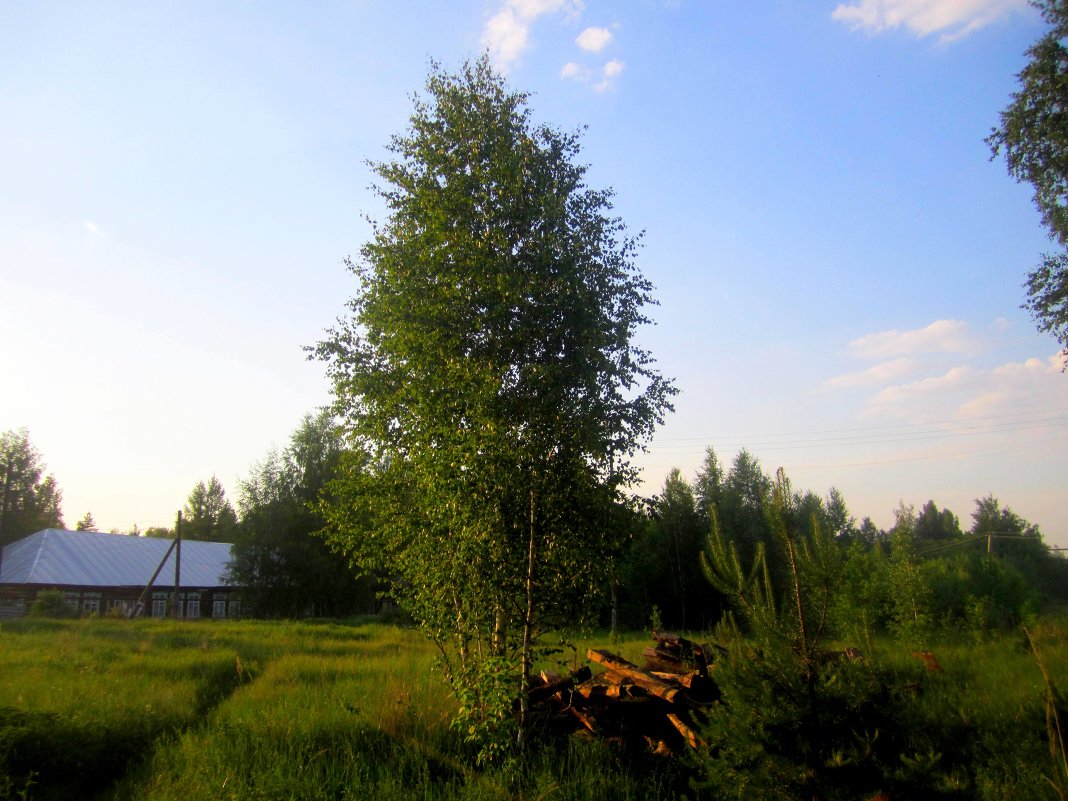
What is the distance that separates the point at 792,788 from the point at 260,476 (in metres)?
45.6

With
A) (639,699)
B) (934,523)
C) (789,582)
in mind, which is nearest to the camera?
(789,582)

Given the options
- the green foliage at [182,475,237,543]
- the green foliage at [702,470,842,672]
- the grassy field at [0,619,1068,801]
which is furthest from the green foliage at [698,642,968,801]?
the green foliage at [182,475,237,543]

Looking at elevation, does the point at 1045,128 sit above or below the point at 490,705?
above

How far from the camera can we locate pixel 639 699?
8297mm

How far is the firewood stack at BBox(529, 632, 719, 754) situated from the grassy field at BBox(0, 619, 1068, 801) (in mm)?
476

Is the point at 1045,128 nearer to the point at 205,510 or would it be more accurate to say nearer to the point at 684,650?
the point at 684,650

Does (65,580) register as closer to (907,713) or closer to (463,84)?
(463,84)

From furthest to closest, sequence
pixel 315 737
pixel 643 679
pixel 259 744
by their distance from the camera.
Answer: pixel 643 679 < pixel 315 737 < pixel 259 744

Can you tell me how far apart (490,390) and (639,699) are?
4.12 m

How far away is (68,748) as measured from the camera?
7809 millimetres

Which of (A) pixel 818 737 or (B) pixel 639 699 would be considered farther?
(B) pixel 639 699

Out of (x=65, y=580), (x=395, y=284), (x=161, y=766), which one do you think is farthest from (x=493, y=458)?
(x=65, y=580)

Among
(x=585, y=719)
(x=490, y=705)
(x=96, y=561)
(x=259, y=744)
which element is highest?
(x=96, y=561)

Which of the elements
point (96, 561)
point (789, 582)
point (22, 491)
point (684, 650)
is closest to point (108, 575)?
point (96, 561)
